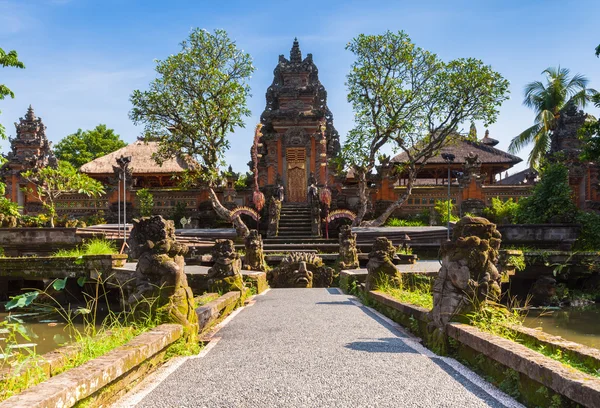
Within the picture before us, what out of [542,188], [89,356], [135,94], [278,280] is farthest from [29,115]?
[89,356]

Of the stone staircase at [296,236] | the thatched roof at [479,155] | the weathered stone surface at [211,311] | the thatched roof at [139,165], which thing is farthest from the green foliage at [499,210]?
the thatched roof at [139,165]

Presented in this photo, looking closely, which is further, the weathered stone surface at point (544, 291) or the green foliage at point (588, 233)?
the green foliage at point (588, 233)

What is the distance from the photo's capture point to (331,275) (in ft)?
44.8

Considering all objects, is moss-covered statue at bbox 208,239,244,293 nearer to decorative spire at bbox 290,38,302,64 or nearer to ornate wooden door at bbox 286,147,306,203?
ornate wooden door at bbox 286,147,306,203

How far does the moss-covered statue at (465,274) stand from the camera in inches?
200

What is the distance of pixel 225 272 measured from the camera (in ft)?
31.1

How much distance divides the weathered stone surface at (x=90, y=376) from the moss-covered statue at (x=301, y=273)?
861 centimetres

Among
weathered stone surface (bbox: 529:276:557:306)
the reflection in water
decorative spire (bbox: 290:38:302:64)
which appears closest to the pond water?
the reflection in water

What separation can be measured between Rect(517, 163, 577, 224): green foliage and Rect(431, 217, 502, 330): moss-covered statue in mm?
14005

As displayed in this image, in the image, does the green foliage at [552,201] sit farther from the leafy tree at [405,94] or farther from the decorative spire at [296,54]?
the decorative spire at [296,54]

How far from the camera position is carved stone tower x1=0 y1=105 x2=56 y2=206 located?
27.6 m

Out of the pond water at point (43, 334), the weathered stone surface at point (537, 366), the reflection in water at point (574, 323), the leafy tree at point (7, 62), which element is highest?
the leafy tree at point (7, 62)

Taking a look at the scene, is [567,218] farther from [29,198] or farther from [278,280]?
[29,198]

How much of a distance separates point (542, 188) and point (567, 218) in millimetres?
1451
